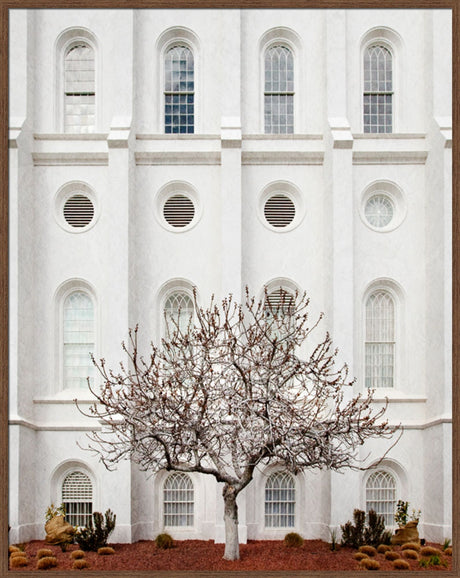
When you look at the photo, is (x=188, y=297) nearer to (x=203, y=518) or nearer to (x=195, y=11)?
(x=203, y=518)

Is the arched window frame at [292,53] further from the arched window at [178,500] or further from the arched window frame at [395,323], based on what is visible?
the arched window at [178,500]

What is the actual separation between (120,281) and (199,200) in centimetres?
309

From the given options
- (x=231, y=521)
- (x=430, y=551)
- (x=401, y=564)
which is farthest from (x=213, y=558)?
(x=430, y=551)

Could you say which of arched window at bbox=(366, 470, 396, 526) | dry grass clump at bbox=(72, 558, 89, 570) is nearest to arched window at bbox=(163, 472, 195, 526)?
dry grass clump at bbox=(72, 558, 89, 570)

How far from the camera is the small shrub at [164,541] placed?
17609 millimetres

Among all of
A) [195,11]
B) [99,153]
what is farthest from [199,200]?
[195,11]

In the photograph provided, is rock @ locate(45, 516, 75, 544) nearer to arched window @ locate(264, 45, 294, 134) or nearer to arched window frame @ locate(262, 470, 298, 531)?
arched window frame @ locate(262, 470, 298, 531)

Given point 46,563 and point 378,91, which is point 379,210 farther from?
point 46,563

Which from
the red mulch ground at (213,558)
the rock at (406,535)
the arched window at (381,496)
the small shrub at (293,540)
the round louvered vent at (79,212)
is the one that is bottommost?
the red mulch ground at (213,558)

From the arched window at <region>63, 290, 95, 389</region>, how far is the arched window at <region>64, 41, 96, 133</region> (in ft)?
15.0

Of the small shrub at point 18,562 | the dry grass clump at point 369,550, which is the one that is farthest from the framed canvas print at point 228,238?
the small shrub at point 18,562

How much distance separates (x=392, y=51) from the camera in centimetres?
2061

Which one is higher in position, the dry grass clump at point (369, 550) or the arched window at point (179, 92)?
the arched window at point (179, 92)

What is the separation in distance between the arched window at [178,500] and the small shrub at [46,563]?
4.02 m
